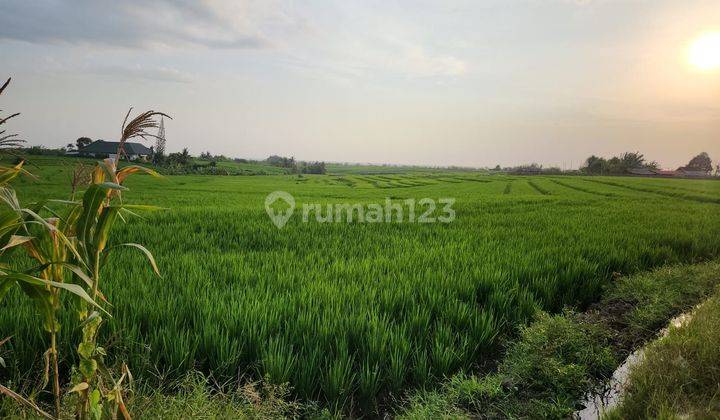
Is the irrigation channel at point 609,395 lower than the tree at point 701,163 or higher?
lower

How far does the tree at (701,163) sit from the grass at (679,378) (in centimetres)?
9052

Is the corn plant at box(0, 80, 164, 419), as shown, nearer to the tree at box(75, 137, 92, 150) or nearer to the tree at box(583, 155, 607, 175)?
the tree at box(75, 137, 92, 150)

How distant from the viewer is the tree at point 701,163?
235 ft

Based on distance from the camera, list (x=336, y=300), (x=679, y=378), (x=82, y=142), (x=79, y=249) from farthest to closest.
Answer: (x=82, y=142) < (x=336, y=300) < (x=679, y=378) < (x=79, y=249)

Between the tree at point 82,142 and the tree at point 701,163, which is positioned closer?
the tree at point 82,142

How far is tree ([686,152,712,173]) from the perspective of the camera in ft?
Answer: 235

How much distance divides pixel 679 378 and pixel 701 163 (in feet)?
327

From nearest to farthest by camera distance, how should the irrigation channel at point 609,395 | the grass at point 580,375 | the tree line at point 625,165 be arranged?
the grass at point 580,375, the irrigation channel at point 609,395, the tree line at point 625,165

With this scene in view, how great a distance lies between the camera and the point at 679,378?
8.02ft

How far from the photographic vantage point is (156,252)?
5.01 meters

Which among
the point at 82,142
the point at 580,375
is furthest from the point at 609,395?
the point at 82,142

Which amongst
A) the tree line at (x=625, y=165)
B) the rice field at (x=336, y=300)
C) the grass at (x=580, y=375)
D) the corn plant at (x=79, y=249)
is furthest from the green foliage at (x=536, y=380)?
the tree line at (x=625, y=165)

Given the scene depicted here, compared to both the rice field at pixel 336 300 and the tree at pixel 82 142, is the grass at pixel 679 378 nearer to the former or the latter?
the rice field at pixel 336 300

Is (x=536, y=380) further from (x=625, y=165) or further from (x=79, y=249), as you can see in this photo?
(x=625, y=165)
